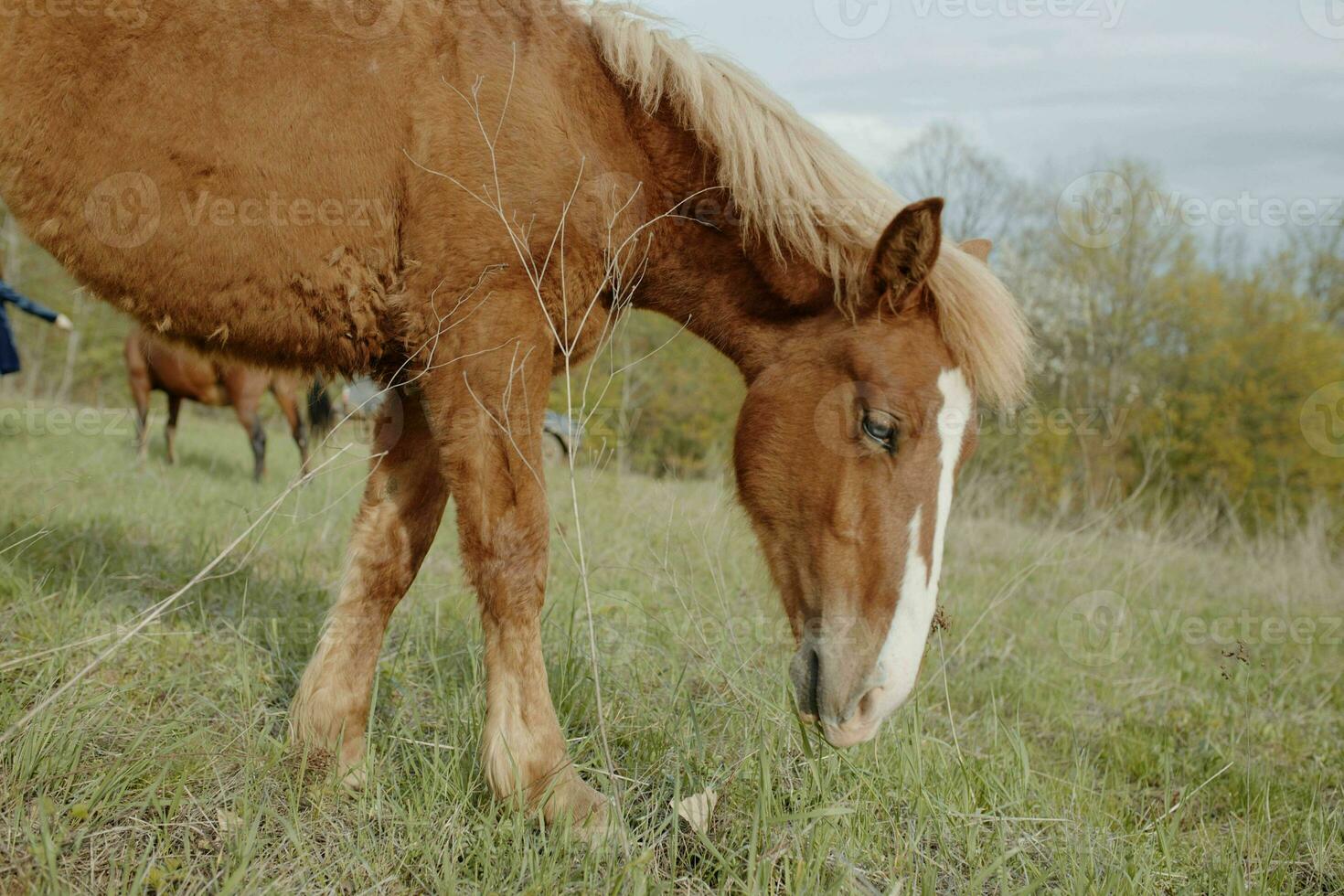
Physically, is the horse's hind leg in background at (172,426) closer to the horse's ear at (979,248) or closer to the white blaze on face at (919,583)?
the horse's ear at (979,248)

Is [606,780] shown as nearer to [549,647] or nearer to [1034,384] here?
[549,647]

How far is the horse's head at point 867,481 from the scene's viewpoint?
208 centimetres

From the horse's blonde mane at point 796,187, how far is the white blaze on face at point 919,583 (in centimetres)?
12

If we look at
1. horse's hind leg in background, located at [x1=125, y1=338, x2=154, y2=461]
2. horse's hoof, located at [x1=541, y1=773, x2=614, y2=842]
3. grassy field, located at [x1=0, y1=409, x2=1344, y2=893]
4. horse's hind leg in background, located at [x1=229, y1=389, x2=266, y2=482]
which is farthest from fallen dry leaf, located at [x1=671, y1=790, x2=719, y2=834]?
horse's hind leg in background, located at [x1=125, y1=338, x2=154, y2=461]

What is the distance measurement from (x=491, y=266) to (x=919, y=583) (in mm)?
1448

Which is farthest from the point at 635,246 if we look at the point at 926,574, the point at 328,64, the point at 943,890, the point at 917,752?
the point at 943,890

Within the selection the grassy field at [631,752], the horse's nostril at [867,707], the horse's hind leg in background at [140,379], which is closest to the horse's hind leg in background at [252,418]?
the horse's hind leg in background at [140,379]

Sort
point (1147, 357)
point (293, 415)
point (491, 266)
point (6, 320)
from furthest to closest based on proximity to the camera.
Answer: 1. point (1147, 357)
2. point (293, 415)
3. point (6, 320)
4. point (491, 266)

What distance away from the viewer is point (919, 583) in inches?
83.3

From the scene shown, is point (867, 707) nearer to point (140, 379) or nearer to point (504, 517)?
point (504, 517)

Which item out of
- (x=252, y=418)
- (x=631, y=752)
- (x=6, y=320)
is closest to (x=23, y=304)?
(x=6, y=320)

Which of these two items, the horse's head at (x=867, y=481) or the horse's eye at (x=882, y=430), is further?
the horse's eye at (x=882, y=430)

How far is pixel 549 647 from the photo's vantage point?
317 centimetres

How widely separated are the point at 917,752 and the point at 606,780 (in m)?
0.95
